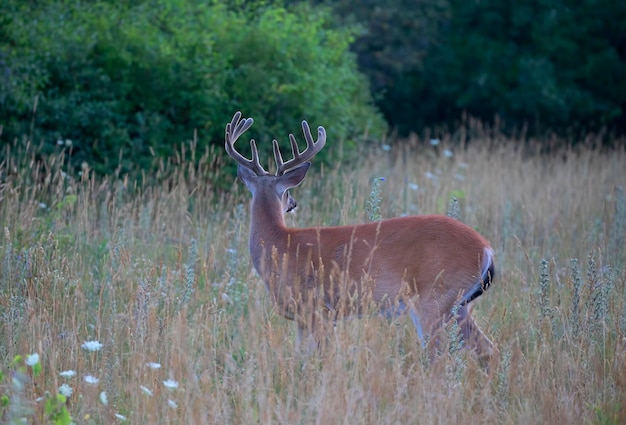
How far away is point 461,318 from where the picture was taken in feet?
17.0

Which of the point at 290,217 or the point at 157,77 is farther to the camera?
the point at 157,77

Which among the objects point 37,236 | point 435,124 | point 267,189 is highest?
point 267,189

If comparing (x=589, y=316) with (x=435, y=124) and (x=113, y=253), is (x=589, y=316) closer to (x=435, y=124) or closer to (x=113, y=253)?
(x=113, y=253)

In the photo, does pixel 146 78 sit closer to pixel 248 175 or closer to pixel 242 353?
pixel 248 175

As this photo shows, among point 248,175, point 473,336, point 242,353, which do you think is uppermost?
point 248,175

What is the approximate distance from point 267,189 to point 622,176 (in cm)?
721

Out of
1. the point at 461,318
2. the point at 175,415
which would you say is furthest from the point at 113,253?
the point at 461,318

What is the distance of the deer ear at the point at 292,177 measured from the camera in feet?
19.5

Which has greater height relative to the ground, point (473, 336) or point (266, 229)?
point (266, 229)

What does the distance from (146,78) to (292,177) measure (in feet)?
16.6

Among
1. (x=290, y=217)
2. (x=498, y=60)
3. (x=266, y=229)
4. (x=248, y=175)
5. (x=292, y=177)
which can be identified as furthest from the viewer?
(x=498, y=60)

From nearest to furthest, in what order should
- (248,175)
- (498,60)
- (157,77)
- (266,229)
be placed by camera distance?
1. (266,229)
2. (248,175)
3. (157,77)
4. (498,60)

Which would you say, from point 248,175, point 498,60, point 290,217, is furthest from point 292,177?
point 498,60

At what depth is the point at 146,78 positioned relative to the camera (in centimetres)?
1051
